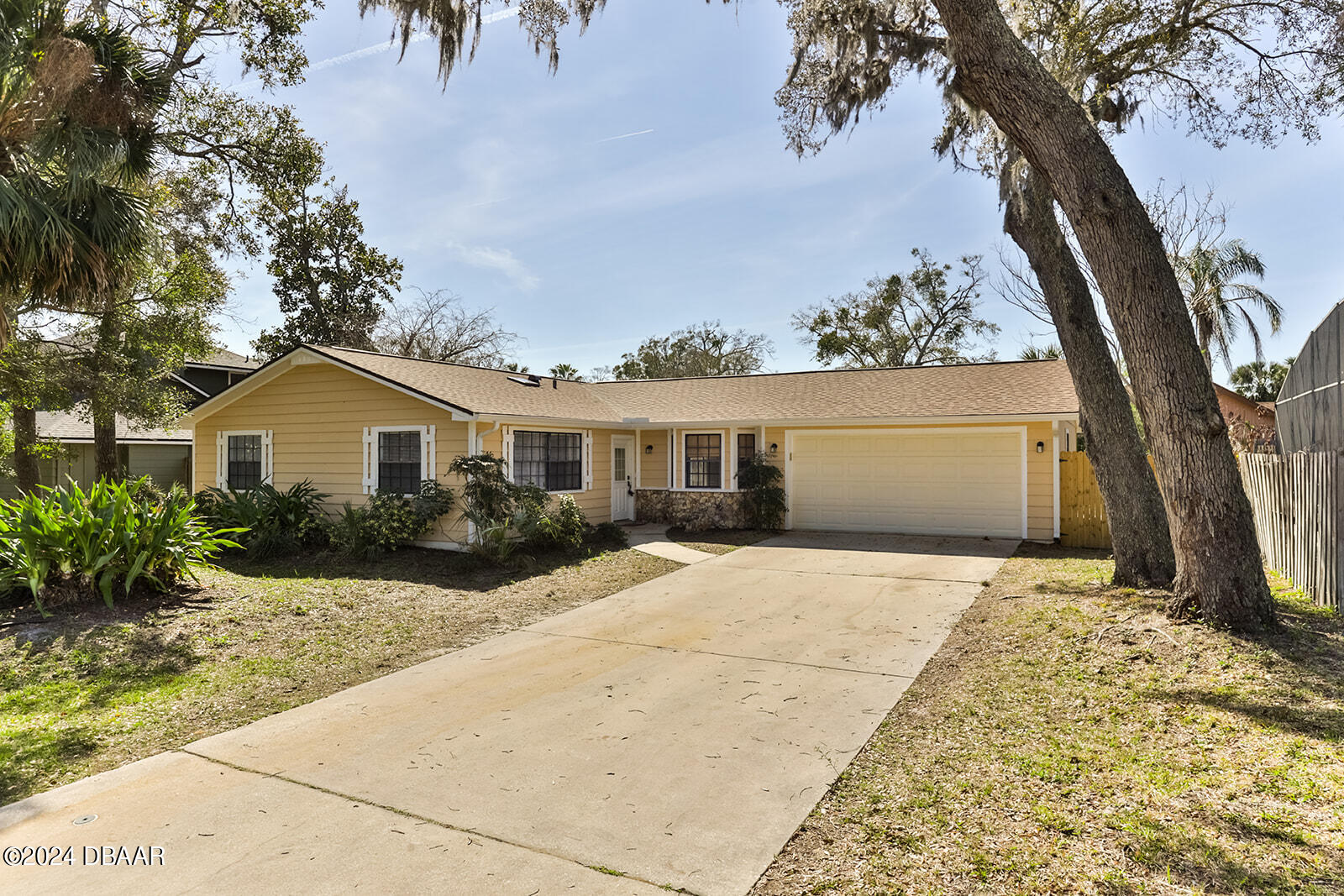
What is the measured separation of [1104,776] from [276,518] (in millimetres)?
12065

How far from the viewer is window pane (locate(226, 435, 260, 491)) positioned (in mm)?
14000

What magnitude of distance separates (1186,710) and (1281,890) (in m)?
2.13

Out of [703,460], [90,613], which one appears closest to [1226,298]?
[703,460]

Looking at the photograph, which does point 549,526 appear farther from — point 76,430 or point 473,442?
point 76,430

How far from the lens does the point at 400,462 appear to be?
1241 centimetres

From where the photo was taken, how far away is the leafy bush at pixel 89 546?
23.6 feet

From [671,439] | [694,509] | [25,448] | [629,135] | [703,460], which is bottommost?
[694,509]

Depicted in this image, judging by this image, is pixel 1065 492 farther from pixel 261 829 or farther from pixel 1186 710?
pixel 261 829

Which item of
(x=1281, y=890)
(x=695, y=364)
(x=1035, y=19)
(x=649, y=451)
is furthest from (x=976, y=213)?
(x=695, y=364)

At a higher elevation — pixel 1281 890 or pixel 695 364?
pixel 695 364

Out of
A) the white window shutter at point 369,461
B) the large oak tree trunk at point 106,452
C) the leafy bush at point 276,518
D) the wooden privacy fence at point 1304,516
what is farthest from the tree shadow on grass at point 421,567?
the large oak tree trunk at point 106,452

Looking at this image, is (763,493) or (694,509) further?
(694,509)

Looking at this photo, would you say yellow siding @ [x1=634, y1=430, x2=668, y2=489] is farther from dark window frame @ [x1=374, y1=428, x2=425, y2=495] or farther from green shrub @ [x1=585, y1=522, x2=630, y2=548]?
dark window frame @ [x1=374, y1=428, x2=425, y2=495]

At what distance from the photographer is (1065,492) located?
42.6 ft
